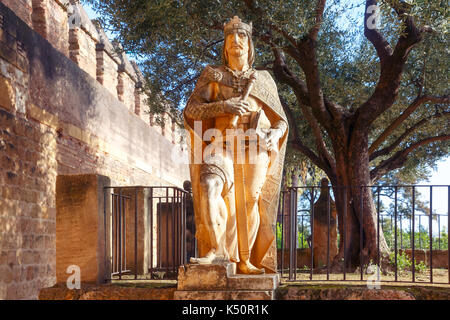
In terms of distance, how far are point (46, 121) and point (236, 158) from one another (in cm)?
526

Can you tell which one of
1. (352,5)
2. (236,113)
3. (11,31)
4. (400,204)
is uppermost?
(352,5)

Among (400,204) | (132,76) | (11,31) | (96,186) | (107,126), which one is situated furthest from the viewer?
(400,204)

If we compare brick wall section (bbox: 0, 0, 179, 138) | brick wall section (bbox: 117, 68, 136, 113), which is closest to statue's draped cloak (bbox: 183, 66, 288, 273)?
brick wall section (bbox: 0, 0, 179, 138)

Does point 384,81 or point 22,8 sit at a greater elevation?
point 22,8

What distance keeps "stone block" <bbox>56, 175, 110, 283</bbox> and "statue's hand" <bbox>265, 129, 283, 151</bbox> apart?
2.07 meters

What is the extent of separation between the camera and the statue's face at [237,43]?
17.4 feet

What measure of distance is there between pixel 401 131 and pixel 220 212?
9.78m

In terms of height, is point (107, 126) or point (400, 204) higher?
point (107, 126)

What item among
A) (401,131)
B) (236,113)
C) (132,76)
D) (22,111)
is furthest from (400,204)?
(236,113)

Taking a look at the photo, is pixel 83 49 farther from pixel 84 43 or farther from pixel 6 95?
pixel 6 95

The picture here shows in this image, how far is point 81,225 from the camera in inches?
242

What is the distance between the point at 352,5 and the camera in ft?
34.1

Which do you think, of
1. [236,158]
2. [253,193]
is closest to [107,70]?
[236,158]

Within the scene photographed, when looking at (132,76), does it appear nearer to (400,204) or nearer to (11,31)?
(11,31)
